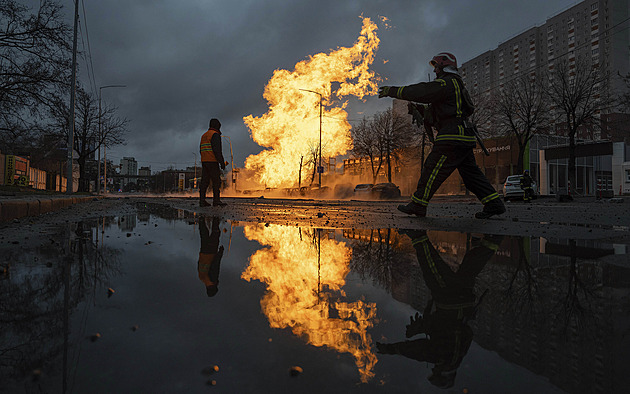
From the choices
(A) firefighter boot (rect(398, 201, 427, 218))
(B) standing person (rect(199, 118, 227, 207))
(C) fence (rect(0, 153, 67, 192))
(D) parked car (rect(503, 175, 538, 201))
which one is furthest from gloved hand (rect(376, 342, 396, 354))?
(C) fence (rect(0, 153, 67, 192))

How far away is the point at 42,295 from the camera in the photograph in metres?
1.82

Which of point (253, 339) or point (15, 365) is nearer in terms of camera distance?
point (15, 365)

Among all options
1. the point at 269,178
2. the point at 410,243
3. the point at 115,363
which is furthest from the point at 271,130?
the point at 115,363

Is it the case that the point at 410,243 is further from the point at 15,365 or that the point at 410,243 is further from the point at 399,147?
the point at 399,147

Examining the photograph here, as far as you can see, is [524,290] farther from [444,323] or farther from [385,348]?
[385,348]

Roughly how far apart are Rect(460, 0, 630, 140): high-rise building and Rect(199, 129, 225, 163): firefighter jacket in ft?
232

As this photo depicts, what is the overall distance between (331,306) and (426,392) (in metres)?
0.79

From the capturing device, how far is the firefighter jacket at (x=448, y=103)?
5840 millimetres

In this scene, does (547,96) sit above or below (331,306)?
above

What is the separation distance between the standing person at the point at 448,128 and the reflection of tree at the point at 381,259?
2.12 m

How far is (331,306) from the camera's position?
5.83 ft

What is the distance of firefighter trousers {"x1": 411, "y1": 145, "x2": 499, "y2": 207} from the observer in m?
5.97

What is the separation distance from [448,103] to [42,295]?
5.75 m

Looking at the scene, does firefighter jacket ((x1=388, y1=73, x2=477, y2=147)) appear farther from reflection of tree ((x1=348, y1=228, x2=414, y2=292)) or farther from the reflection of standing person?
the reflection of standing person
